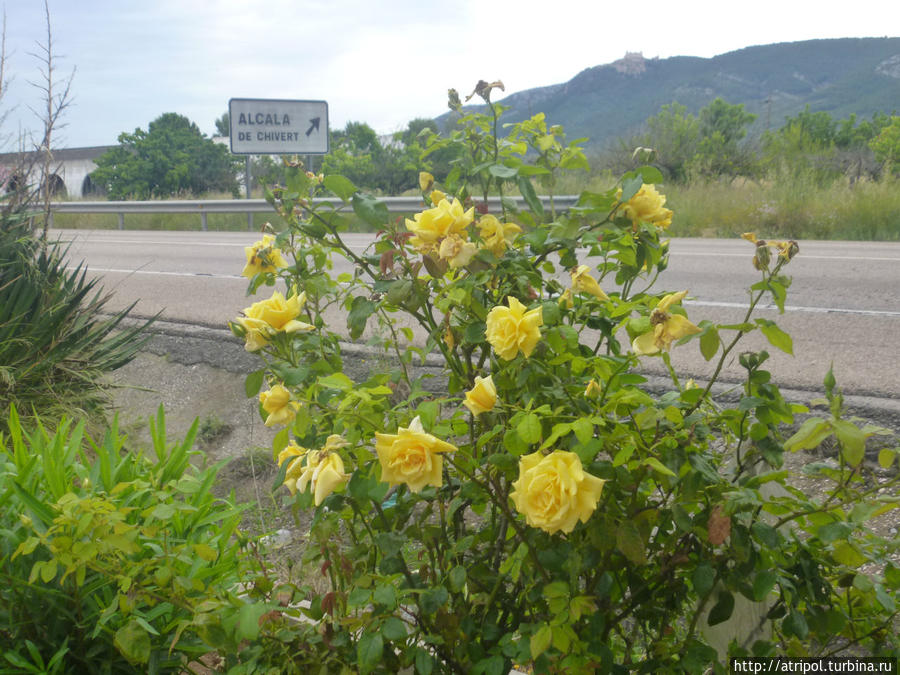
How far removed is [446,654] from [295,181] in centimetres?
→ 95

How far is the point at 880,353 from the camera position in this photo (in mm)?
Answer: 4207

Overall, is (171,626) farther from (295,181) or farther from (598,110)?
(598,110)

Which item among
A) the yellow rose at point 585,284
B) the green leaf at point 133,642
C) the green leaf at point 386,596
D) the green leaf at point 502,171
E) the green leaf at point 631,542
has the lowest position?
the green leaf at point 133,642

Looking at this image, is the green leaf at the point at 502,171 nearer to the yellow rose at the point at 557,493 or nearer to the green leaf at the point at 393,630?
the yellow rose at the point at 557,493

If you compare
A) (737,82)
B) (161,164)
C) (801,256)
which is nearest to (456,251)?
(801,256)

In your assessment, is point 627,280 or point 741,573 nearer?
point 741,573

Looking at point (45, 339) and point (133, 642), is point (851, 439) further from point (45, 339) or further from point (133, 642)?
point (45, 339)

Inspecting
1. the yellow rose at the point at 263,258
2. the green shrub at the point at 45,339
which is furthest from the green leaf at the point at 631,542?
the green shrub at the point at 45,339

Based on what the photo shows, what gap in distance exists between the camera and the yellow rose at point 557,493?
1017mm

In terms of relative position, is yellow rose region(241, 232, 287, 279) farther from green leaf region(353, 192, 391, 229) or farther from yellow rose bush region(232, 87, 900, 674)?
green leaf region(353, 192, 391, 229)

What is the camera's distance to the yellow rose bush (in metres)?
1.14

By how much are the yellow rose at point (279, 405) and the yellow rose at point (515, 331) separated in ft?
1.32

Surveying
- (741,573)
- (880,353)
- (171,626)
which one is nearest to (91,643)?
(171,626)

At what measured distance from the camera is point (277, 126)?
15.1 metres
